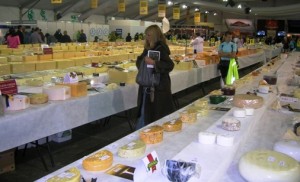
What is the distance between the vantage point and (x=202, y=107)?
9.94ft

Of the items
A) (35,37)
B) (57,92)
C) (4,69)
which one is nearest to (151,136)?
(57,92)

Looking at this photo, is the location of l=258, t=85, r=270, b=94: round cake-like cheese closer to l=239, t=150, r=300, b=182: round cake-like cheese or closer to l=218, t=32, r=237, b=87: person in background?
l=239, t=150, r=300, b=182: round cake-like cheese

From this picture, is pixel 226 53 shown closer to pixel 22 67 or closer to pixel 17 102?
pixel 22 67

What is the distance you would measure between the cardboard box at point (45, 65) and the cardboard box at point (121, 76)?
2009 mm

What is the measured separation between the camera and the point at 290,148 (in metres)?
1.78

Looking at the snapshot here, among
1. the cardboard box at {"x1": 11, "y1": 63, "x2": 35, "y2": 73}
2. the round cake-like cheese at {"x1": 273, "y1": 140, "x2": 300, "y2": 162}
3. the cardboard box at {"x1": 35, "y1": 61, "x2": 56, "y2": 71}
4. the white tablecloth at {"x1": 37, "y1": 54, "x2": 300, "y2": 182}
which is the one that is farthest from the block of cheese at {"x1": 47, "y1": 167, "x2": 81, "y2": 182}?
the cardboard box at {"x1": 35, "y1": 61, "x2": 56, "y2": 71}

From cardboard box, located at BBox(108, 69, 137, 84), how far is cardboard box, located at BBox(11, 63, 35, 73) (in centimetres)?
200

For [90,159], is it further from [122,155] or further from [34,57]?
[34,57]

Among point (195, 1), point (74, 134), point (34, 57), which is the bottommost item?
point (74, 134)

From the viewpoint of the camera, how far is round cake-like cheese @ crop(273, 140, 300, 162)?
5.74 feet

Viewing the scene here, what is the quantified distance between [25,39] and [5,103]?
1243 centimetres

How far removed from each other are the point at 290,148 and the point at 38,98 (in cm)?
266

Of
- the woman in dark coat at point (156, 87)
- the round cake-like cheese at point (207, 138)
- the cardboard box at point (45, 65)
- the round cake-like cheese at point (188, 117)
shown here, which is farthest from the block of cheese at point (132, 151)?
the cardboard box at point (45, 65)

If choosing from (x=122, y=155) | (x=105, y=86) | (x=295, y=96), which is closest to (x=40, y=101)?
(x=105, y=86)
